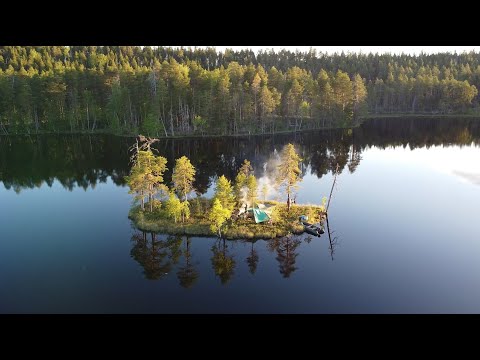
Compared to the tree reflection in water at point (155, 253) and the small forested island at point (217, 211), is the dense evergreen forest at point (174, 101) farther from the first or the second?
the tree reflection in water at point (155, 253)

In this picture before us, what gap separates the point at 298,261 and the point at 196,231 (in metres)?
12.8

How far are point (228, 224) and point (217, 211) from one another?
340cm

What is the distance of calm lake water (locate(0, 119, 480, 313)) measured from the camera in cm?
3300

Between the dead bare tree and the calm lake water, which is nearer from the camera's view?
the calm lake water

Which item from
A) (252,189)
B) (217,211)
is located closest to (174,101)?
(252,189)

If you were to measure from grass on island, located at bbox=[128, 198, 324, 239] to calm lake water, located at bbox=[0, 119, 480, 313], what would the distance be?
1214mm

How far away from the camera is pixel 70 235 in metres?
45.4

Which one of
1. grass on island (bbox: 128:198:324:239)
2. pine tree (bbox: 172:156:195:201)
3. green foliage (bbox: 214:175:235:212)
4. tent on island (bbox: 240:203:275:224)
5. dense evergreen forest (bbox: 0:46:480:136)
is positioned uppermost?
dense evergreen forest (bbox: 0:46:480:136)

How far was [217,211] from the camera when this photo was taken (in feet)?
142

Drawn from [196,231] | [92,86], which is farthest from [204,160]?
[92,86]

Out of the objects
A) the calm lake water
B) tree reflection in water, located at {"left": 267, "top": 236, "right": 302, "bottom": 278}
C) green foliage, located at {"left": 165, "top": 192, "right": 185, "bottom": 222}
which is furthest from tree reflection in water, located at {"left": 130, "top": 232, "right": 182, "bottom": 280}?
tree reflection in water, located at {"left": 267, "top": 236, "right": 302, "bottom": 278}

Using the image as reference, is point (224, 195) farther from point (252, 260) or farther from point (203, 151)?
point (203, 151)

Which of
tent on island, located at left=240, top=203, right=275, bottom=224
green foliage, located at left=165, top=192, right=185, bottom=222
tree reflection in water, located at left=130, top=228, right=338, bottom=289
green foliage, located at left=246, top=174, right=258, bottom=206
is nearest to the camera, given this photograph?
tree reflection in water, located at left=130, top=228, right=338, bottom=289

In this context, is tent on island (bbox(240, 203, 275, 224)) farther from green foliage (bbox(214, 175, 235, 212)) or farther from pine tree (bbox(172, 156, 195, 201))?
pine tree (bbox(172, 156, 195, 201))
